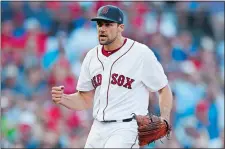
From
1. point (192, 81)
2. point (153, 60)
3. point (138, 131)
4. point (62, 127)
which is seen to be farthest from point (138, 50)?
point (192, 81)

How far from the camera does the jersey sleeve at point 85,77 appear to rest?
6137 mm

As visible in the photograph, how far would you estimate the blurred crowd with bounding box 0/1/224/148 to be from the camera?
10.5m

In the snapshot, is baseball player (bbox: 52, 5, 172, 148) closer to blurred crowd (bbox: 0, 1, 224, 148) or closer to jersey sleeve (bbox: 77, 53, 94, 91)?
jersey sleeve (bbox: 77, 53, 94, 91)

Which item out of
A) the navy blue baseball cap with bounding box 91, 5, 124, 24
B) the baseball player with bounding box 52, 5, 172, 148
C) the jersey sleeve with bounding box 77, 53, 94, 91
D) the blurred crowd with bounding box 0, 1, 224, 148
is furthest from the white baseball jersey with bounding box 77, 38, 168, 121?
the blurred crowd with bounding box 0, 1, 224, 148

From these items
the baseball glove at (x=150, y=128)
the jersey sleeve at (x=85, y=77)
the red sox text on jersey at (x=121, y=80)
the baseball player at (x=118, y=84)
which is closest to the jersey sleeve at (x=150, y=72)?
the baseball player at (x=118, y=84)

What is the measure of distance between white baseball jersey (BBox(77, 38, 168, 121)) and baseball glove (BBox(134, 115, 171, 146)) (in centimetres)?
9

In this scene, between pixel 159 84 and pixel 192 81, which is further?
pixel 192 81

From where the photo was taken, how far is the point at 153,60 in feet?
19.3

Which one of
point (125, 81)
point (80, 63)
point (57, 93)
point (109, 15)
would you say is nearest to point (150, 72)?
point (125, 81)

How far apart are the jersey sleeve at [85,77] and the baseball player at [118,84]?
7cm

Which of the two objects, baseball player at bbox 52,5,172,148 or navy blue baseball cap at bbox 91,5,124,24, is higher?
navy blue baseball cap at bbox 91,5,124,24

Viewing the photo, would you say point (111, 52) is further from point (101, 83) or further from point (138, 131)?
point (138, 131)

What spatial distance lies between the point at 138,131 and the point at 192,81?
18.2 ft

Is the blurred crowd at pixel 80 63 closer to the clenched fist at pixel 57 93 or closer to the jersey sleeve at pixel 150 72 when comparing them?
the clenched fist at pixel 57 93
